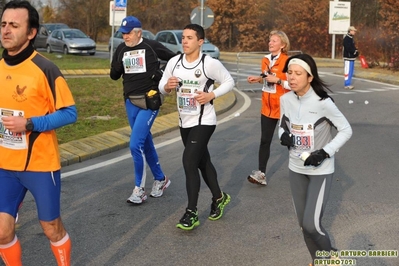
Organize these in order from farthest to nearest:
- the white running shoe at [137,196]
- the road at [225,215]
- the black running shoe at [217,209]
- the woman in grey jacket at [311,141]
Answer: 1. the white running shoe at [137,196]
2. the black running shoe at [217,209]
3. the road at [225,215]
4. the woman in grey jacket at [311,141]

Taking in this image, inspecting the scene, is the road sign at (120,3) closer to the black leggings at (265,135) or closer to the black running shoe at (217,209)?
the black leggings at (265,135)

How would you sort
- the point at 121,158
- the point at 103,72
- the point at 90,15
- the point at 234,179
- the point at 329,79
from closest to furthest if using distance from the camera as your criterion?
1. the point at 234,179
2. the point at 121,158
3. the point at 103,72
4. the point at 329,79
5. the point at 90,15

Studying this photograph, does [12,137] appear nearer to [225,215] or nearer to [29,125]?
[29,125]

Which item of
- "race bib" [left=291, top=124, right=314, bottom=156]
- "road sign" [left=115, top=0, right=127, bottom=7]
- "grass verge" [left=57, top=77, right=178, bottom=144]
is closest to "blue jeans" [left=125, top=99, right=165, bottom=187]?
"race bib" [left=291, top=124, right=314, bottom=156]

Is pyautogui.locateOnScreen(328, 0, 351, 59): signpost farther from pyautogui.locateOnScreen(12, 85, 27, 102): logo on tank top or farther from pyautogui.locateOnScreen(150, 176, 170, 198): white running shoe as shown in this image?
pyautogui.locateOnScreen(12, 85, 27, 102): logo on tank top

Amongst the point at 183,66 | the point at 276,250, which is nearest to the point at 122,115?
the point at 183,66

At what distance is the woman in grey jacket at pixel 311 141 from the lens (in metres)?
4.21

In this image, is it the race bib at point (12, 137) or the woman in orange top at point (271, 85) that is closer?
the race bib at point (12, 137)

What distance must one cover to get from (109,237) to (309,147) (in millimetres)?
2113

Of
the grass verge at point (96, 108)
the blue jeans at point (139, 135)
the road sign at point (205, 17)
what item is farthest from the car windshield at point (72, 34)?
the blue jeans at point (139, 135)

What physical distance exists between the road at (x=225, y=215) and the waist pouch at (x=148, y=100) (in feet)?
3.50

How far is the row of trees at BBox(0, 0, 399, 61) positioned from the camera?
1118 inches

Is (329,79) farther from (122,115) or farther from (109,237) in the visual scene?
(109,237)

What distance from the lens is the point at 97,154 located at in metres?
8.82
